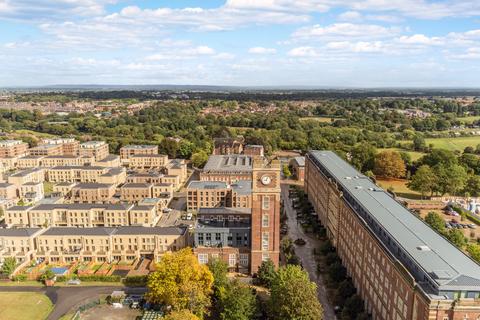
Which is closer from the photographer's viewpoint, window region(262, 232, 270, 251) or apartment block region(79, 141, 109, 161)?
window region(262, 232, 270, 251)

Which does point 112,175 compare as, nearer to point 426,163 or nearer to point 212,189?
point 212,189

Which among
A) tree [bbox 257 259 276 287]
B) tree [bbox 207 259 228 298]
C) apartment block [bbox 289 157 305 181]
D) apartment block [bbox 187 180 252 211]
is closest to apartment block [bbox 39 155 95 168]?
apartment block [bbox 187 180 252 211]

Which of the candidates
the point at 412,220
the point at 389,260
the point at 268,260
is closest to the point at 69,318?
the point at 268,260

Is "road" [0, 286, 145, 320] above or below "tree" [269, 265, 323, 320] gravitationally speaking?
below

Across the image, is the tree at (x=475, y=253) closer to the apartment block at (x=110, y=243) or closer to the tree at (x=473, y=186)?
the tree at (x=473, y=186)

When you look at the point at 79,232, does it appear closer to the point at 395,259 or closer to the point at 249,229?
the point at 249,229

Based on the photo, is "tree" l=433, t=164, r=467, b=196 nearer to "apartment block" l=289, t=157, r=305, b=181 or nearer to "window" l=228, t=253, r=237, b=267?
"apartment block" l=289, t=157, r=305, b=181
